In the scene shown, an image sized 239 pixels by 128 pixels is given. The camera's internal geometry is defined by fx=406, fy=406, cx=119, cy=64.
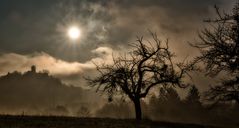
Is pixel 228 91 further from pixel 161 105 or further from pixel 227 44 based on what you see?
pixel 161 105

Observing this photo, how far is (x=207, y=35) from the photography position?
115ft

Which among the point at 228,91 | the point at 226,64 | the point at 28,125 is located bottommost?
the point at 28,125

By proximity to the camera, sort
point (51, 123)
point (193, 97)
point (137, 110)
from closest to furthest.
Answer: point (51, 123)
point (137, 110)
point (193, 97)

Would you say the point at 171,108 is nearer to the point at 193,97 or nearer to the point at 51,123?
the point at 193,97

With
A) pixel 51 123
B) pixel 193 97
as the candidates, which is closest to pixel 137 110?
pixel 51 123

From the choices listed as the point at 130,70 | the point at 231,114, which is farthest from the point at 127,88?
the point at 231,114

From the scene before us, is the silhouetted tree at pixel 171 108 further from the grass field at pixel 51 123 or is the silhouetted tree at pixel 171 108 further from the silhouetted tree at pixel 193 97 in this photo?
the grass field at pixel 51 123

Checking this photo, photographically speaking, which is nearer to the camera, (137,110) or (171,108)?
(137,110)

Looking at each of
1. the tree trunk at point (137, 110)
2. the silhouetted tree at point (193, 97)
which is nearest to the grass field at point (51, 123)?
the tree trunk at point (137, 110)

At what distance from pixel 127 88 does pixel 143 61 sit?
3.74m

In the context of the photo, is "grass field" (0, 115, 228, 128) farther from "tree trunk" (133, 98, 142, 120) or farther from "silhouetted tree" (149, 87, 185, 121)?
"silhouetted tree" (149, 87, 185, 121)

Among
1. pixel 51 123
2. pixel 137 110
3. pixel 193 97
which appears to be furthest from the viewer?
pixel 193 97

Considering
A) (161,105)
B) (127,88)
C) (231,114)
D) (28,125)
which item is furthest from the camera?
(161,105)

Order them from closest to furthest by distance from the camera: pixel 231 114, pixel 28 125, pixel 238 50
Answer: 1. pixel 28 125
2. pixel 238 50
3. pixel 231 114
